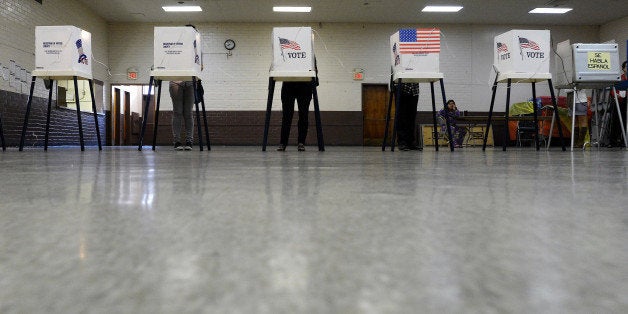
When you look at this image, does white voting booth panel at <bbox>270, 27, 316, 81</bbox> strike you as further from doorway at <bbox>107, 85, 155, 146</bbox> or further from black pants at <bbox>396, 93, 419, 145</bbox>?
doorway at <bbox>107, 85, 155, 146</bbox>

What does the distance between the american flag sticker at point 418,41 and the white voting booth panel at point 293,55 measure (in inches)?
31.6

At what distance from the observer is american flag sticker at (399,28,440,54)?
12.7 feet

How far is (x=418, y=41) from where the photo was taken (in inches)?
152

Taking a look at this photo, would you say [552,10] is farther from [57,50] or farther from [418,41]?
[57,50]

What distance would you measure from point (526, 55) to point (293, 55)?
204 cm

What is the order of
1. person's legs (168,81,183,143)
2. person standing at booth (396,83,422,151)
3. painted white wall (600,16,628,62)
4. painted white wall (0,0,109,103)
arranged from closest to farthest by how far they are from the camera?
person standing at booth (396,83,422,151) → person's legs (168,81,183,143) → painted white wall (0,0,109,103) → painted white wall (600,16,628,62)

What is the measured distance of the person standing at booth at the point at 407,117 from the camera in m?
4.21

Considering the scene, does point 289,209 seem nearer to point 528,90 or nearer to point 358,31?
point 358,31

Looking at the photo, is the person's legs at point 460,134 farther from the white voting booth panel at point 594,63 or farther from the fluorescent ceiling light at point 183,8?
the fluorescent ceiling light at point 183,8

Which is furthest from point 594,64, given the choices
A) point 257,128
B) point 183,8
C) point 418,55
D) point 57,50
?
point 183,8

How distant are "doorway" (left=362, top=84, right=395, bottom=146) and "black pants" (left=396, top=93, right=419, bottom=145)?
6752mm

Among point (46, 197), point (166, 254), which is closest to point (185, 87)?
point (46, 197)

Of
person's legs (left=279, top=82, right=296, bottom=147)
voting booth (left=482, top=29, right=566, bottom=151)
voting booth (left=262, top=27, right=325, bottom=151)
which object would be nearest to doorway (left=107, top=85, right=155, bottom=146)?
person's legs (left=279, top=82, right=296, bottom=147)

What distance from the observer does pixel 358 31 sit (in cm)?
1076
